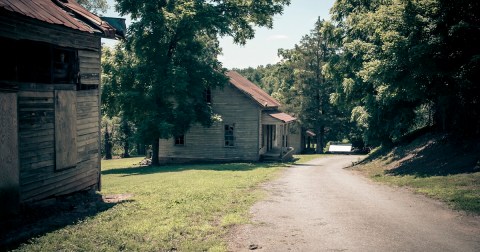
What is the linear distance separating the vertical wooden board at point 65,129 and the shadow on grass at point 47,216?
119 cm

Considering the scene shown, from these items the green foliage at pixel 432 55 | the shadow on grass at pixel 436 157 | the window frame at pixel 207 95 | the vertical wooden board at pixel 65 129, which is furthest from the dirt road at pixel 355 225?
the window frame at pixel 207 95

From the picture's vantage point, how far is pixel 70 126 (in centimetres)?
1155

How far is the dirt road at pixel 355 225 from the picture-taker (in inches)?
Result: 290

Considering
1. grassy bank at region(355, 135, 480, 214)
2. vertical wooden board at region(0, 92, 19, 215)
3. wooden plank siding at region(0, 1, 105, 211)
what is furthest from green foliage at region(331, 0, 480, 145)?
vertical wooden board at region(0, 92, 19, 215)

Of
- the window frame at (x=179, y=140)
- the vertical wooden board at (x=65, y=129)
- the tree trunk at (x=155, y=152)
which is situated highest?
the vertical wooden board at (x=65, y=129)

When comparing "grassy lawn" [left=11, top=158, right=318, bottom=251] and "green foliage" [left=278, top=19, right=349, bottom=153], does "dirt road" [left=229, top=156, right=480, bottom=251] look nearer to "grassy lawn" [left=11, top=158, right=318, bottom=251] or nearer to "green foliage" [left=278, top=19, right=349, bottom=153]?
"grassy lawn" [left=11, top=158, right=318, bottom=251]

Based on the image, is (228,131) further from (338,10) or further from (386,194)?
(386,194)

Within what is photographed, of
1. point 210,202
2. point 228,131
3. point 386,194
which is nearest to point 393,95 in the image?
point 386,194

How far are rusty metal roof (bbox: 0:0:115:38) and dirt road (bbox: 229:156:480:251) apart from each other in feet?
25.2

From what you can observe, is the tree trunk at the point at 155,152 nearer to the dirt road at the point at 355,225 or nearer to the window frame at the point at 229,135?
the window frame at the point at 229,135

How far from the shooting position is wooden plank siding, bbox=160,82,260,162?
29281 mm

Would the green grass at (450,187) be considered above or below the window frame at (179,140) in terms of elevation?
below

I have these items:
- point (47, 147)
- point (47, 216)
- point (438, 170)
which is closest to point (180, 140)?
point (47, 147)

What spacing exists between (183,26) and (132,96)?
20.2 ft
